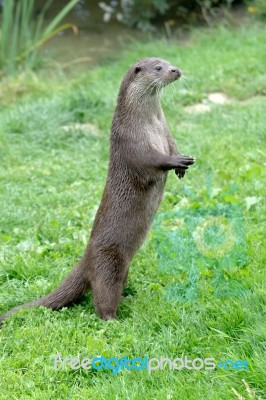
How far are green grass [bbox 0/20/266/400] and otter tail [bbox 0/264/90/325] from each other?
0.22 ft

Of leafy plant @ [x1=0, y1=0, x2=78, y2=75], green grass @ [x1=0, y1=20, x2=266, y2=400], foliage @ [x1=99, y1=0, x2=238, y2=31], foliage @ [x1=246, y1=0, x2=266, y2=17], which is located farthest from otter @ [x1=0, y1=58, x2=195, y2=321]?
foliage @ [x1=99, y1=0, x2=238, y2=31]

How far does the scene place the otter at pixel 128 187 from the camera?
3.62 meters

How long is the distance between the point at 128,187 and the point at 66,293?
635 millimetres

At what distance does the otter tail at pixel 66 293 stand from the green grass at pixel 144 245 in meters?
0.07

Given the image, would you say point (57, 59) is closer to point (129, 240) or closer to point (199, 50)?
point (199, 50)

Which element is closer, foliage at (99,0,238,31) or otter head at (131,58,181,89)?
otter head at (131,58,181,89)

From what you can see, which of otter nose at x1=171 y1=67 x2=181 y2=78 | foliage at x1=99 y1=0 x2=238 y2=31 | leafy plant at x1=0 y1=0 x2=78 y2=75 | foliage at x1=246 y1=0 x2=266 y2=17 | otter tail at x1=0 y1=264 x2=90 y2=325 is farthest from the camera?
foliage at x1=99 y1=0 x2=238 y2=31

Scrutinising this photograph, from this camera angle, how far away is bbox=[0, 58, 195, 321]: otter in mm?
3615

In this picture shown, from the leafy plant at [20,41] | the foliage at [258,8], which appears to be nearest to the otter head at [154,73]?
the leafy plant at [20,41]

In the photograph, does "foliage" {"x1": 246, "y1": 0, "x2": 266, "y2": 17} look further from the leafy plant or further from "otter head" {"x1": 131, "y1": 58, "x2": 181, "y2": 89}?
"otter head" {"x1": 131, "y1": 58, "x2": 181, "y2": 89}

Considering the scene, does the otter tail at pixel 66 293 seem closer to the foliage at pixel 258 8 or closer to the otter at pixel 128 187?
the otter at pixel 128 187

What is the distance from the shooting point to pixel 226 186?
507 cm

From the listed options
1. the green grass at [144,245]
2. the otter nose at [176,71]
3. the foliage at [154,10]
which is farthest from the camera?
the foliage at [154,10]

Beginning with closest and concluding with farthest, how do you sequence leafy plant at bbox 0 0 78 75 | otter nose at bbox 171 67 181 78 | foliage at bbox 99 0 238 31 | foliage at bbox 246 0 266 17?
1. otter nose at bbox 171 67 181 78
2. leafy plant at bbox 0 0 78 75
3. foliage at bbox 246 0 266 17
4. foliage at bbox 99 0 238 31
